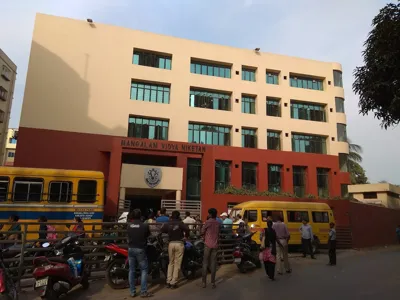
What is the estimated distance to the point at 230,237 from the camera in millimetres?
10336

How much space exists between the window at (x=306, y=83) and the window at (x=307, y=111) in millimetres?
1625

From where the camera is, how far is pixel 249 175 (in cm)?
2641

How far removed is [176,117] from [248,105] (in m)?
6.76

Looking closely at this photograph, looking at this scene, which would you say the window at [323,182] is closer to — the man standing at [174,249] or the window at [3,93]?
the man standing at [174,249]

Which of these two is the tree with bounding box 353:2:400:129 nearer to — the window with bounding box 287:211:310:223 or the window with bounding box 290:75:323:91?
the window with bounding box 287:211:310:223

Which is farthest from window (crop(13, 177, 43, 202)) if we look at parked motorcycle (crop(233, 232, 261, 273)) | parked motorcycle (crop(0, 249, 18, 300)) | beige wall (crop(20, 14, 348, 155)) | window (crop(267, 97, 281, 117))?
window (crop(267, 97, 281, 117))

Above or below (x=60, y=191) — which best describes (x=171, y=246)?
below

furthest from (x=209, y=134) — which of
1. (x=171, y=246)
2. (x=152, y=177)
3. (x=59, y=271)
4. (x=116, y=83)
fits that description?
(x=59, y=271)

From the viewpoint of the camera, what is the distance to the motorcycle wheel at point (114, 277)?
719 cm

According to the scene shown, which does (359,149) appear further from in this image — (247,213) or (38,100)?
(38,100)

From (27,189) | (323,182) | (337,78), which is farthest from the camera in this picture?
(337,78)

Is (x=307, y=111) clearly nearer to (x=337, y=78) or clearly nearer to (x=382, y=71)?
(x=337, y=78)

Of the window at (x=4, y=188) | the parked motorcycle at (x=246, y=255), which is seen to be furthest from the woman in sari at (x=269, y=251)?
the window at (x=4, y=188)

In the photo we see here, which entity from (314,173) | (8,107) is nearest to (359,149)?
(314,173)
